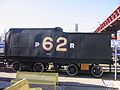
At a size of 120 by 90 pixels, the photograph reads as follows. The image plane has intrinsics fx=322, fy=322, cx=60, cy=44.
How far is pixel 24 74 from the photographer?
10.6 meters

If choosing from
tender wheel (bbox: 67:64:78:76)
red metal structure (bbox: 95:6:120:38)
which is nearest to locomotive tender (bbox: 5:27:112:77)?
tender wheel (bbox: 67:64:78:76)

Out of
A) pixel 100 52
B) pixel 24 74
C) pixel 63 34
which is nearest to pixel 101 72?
pixel 100 52

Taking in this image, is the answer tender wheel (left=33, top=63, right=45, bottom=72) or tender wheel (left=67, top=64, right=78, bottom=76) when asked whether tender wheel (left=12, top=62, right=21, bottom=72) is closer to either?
tender wheel (left=33, top=63, right=45, bottom=72)

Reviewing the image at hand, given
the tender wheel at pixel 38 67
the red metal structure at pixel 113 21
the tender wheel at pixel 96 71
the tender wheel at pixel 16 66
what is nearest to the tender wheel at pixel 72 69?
the tender wheel at pixel 96 71

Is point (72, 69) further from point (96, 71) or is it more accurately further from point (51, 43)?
point (51, 43)

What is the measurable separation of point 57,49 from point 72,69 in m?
1.56

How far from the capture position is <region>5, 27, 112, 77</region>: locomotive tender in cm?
1950

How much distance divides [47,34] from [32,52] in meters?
1.53

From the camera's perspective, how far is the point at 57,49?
1997 centimetres

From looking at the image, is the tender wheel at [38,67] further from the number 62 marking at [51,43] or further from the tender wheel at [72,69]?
the tender wheel at [72,69]

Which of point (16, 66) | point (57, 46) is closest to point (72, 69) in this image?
point (57, 46)

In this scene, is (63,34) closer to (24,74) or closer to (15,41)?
(15,41)

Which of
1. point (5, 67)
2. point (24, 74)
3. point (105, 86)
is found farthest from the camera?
point (5, 67)

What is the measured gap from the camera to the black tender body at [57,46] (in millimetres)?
19453
